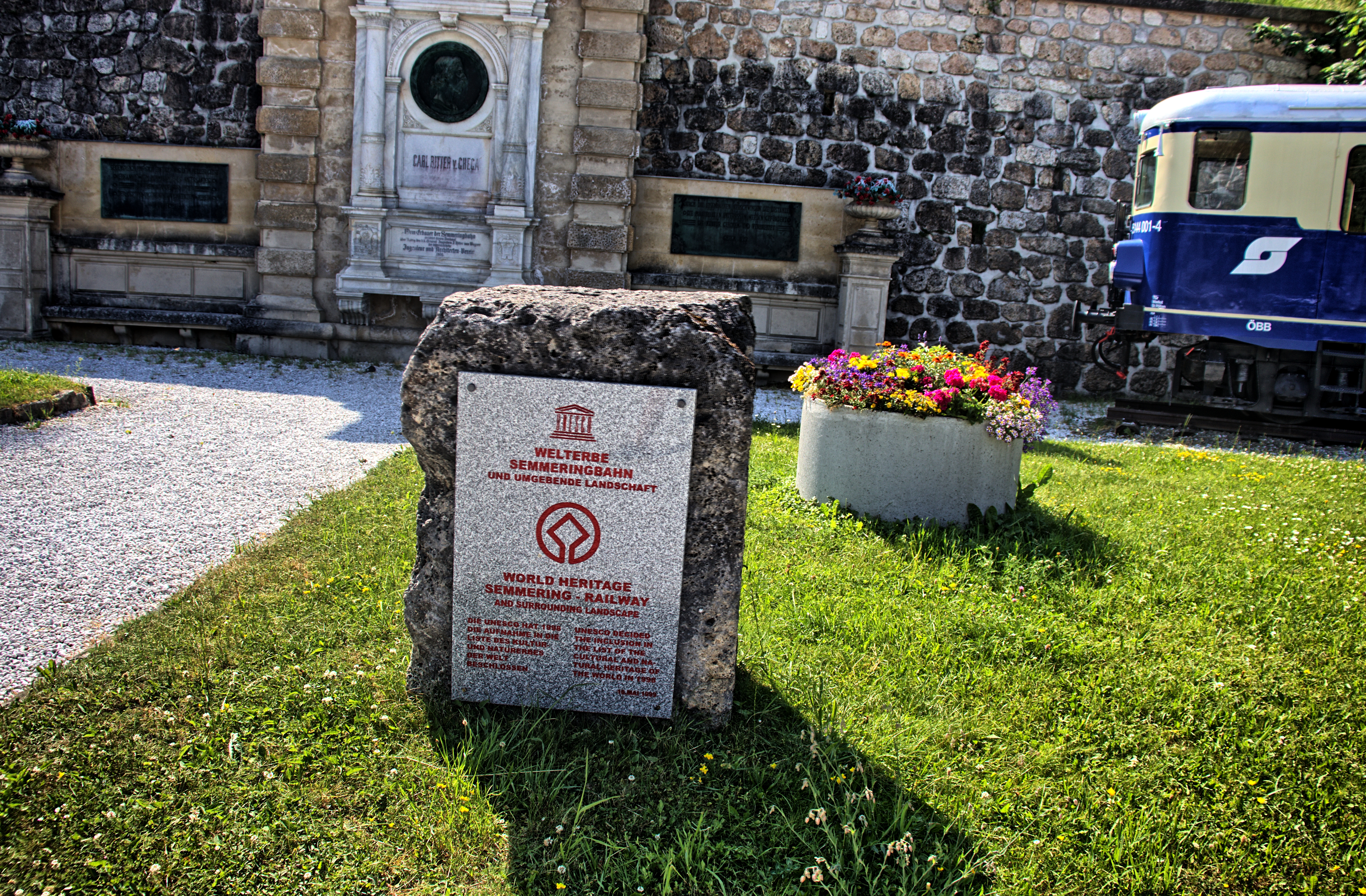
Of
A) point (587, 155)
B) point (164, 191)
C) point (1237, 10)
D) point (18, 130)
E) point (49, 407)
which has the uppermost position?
point (1237, 10)

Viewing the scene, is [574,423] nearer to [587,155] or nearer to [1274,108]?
[587,155]

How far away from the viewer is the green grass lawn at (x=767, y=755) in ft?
7.06

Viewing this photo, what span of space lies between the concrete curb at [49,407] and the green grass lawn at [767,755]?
3.28 meters

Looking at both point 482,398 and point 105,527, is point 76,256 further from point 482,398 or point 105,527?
point 482,398

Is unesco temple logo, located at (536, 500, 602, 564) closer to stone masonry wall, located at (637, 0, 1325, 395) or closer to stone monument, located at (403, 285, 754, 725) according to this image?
stone monument, located at (403, 285, 754, 725)

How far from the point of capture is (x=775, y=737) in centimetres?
270

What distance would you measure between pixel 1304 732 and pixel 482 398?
284 centimetres

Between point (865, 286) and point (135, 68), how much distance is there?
8.79 m

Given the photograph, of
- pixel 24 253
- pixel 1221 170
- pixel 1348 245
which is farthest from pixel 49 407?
pixel 1348 245

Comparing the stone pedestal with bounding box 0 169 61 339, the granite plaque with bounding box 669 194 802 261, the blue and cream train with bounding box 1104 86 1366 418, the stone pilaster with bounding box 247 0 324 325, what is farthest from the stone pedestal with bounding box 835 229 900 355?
the stone pedestal with bounding box 0 169 61 339

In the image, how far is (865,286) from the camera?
9789mm

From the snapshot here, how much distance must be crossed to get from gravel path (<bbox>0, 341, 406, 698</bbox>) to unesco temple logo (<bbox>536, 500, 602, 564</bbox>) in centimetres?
171

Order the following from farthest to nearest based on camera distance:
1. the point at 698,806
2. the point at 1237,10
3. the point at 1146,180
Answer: the point at 1237,10 < the point at 1146,180 < the point at 698,806

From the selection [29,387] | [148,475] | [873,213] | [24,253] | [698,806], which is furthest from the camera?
[873,213]
